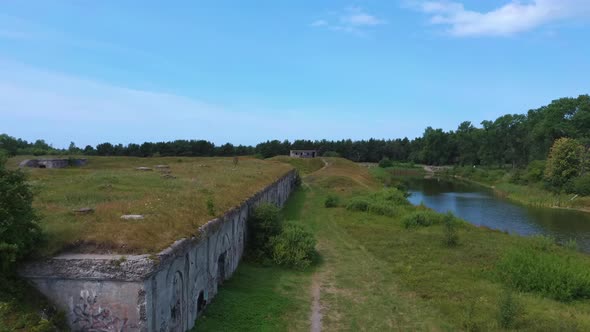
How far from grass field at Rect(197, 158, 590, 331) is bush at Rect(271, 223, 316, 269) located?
0.57 m

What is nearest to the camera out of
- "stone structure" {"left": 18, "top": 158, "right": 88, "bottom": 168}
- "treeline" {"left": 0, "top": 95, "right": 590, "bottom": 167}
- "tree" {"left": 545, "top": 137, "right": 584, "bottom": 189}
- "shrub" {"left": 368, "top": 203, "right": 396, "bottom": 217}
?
"shrub" {"left": 368, "top": 203, "right": 396, "bottom": 217}

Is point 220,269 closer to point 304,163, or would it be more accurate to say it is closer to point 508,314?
point 508,314

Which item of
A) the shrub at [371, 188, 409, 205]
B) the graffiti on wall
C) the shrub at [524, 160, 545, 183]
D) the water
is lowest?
the water

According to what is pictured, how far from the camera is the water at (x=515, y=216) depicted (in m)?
31.2

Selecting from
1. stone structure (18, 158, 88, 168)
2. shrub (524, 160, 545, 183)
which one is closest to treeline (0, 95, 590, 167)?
shrub (524, 160, 545, 183)

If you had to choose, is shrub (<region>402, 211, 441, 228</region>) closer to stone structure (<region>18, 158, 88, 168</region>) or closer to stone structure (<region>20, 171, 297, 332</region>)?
stone structure (<region>20, 171, 297, 332</region>)

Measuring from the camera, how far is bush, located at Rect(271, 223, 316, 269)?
655 inches

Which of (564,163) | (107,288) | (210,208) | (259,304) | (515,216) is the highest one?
(564,163)

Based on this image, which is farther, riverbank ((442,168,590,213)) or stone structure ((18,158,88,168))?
riverbank ((442,168,590,213))

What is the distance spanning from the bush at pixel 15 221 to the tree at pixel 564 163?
58.1 metres

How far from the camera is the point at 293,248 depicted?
17062 millimetres

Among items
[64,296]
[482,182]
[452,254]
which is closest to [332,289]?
[452,254]

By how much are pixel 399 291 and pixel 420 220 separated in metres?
12.5

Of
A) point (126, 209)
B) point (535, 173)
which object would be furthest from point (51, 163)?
point (535, 173)
